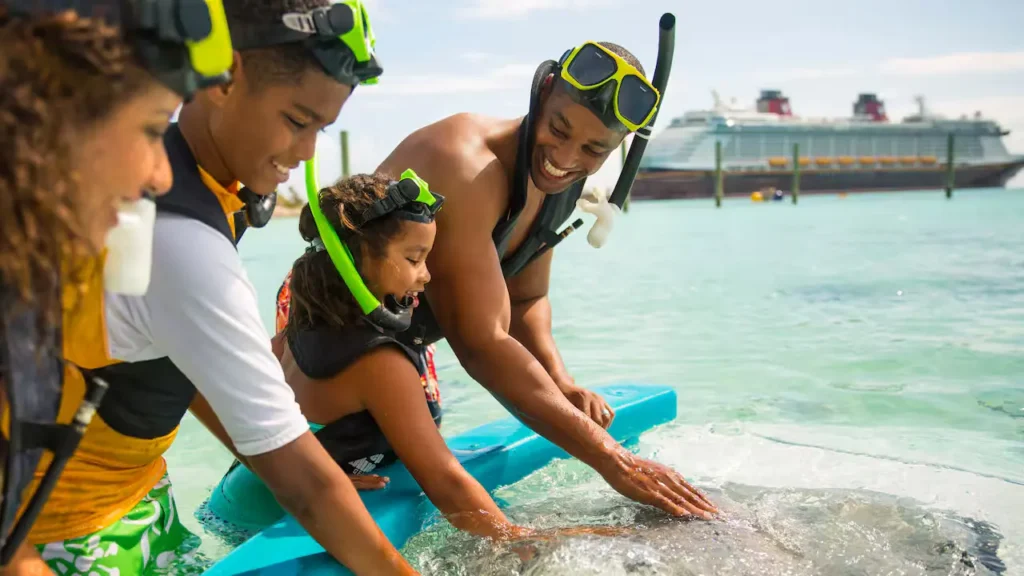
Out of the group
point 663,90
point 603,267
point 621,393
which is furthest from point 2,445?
point 603,267

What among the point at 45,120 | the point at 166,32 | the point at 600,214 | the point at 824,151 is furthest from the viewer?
the point at 824,151

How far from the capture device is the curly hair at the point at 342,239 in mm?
2385

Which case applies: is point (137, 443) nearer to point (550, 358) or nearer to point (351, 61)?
point (351, 61)

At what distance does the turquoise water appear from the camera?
3.28m

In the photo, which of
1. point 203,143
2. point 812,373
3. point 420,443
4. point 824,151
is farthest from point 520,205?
point 824,151

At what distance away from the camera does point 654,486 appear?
259 cm

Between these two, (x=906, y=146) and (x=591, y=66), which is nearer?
(x=591, y=66)

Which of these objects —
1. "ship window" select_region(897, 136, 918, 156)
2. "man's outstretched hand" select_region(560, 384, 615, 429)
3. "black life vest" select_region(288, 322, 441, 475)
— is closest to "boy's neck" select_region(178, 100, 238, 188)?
"black life vest" select_region(288, 322, 441, 475)

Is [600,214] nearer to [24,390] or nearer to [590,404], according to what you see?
[590,404]

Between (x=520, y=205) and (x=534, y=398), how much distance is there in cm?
61

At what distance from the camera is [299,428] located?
4.92 feet

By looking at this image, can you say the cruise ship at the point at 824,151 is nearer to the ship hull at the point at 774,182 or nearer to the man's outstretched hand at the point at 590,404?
the ship hull at the point at 774,182

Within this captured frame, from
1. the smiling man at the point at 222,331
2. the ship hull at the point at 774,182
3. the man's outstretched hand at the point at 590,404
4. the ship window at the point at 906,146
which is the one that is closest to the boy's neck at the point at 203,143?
the smiling man at the point at 222,331

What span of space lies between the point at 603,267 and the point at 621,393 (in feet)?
32.6
